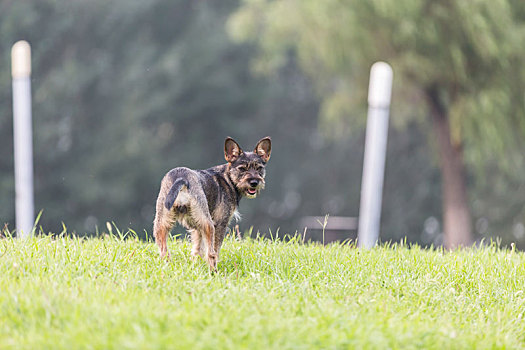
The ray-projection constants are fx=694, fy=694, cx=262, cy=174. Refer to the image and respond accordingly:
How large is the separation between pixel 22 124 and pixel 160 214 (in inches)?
302

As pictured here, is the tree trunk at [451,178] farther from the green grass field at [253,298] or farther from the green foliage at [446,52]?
the green grass field at [253,298]

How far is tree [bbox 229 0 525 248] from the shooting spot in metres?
17.1

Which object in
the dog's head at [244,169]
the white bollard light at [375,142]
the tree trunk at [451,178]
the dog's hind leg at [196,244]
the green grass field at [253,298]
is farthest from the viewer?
the tree trunk at [451,178]

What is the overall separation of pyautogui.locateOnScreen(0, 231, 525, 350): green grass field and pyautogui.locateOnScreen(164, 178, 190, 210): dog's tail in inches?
23.2

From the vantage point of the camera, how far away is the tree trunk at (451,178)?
19.0m

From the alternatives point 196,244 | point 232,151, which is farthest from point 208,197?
point 232,151

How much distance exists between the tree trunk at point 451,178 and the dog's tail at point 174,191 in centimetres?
1412

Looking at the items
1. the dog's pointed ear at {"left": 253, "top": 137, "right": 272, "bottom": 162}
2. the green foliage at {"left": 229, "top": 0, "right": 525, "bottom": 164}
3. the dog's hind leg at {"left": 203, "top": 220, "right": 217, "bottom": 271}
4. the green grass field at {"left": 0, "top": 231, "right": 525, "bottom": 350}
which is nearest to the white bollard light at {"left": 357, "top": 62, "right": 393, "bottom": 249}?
the green foliage at {"left": 229, "top": 0, "right": 525, "bottom": 164}

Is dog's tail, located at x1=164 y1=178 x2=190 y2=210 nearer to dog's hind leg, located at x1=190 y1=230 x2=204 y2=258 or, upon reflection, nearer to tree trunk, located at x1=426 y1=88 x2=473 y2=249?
dog's hind leg, located at x1=190 y1=230 x2=204 y2=258

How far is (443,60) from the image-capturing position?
17.6m

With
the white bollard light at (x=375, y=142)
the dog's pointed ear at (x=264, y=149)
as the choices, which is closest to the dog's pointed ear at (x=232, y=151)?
the dog's pointed ear at (x=264, y=149)

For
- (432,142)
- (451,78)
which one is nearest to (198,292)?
(451,78)

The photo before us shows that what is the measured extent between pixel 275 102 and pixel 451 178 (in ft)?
47.0

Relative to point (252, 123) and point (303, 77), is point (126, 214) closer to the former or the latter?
point (252, 123)
